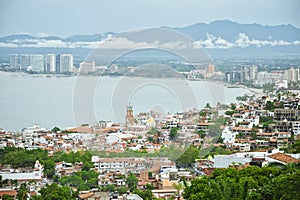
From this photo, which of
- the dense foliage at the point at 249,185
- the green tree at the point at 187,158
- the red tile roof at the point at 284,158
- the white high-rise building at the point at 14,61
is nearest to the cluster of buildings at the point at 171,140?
the red tile roof at the point at 284,158

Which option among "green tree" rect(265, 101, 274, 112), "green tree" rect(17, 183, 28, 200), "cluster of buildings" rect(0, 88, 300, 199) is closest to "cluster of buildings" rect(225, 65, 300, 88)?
"green tree" rect(265, 101, 274, 112)

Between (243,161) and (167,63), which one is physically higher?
(167,63)

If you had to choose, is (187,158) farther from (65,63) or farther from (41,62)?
(41,62)

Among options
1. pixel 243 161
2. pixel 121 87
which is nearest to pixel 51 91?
pixel 121 87

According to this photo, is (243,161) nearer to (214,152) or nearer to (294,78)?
(214,152)

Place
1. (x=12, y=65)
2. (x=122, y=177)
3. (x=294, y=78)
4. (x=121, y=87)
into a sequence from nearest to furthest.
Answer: (x=122, y=177), (x=121, y=87), (x=294, y=78), (x=12, y=65)

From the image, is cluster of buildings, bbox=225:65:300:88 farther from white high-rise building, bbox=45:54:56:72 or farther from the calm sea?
white high-rise building, bbox=45:54:56:72

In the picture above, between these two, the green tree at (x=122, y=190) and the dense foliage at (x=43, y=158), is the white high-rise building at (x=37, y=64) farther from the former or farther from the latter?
the green tree at (x=122, y=190)

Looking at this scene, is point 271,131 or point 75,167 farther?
point 271,131
